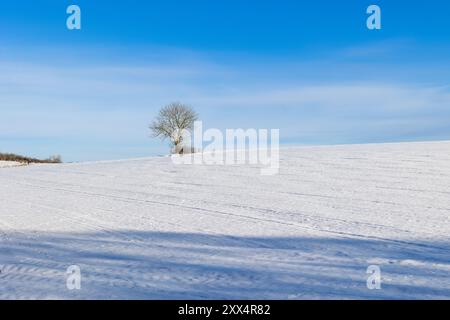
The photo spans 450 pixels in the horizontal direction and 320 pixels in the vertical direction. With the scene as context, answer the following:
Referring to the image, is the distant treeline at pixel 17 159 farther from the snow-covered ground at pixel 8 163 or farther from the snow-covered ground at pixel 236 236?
the snow-covered ground at pixel 236 236

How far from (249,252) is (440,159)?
1665 cm

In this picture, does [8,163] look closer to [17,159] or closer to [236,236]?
[17,159]

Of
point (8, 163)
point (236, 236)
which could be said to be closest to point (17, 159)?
point (8, 163)

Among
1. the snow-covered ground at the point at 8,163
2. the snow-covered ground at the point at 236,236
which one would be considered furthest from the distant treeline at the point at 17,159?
the snow-covered ground at the point at 236,236

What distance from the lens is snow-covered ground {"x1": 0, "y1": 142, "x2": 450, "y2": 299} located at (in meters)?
7.10

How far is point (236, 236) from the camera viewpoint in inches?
413

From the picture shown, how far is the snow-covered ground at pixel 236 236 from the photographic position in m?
7.10

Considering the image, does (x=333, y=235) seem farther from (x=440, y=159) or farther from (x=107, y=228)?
(x=440, y=159)

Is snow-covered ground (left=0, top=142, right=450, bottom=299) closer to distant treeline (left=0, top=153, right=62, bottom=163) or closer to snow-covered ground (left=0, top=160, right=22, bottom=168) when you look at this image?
snow-covered ground (left=0, top=160, right=22, bottom=168)

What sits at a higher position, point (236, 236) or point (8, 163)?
point (8, 163)

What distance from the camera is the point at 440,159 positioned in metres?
22.7

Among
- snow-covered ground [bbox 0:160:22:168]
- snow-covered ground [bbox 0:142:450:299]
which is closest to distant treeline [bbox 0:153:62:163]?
snow-covered ground [bbox 0:160:22:168]
